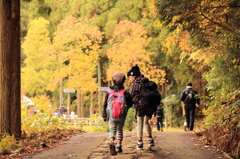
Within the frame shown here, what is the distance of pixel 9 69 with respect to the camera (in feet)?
25.9

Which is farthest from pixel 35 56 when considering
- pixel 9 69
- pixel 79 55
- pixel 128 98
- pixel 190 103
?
pixel 128 98

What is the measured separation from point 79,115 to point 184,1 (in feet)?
76.6

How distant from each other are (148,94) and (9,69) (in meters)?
4.26

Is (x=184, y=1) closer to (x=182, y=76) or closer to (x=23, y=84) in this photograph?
(x=182, y=76)

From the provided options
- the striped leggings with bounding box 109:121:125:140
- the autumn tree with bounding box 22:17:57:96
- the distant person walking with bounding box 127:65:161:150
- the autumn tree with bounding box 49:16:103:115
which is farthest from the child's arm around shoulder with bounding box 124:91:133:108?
the autumn tree with bounding box 22:17:57:96

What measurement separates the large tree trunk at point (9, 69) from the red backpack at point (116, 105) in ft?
11.8

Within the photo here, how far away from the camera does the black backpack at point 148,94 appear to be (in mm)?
6152

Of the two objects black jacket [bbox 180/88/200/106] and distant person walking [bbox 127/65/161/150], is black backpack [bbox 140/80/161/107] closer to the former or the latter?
distant person walking [bbox 127/65/161/150]

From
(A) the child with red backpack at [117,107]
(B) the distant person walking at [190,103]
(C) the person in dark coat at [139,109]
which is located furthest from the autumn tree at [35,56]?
(A) the child with red backpack at [117,107]

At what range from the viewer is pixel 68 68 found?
2581cm

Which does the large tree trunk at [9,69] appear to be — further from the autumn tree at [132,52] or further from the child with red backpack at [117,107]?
the autumn tree at [132,52]

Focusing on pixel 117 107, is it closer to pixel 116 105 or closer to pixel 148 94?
pixel 116 105

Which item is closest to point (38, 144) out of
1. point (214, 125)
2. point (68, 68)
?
point (214, 125)

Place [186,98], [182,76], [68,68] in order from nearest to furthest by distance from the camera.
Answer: [186,98] < [182,76] < [68,68]
